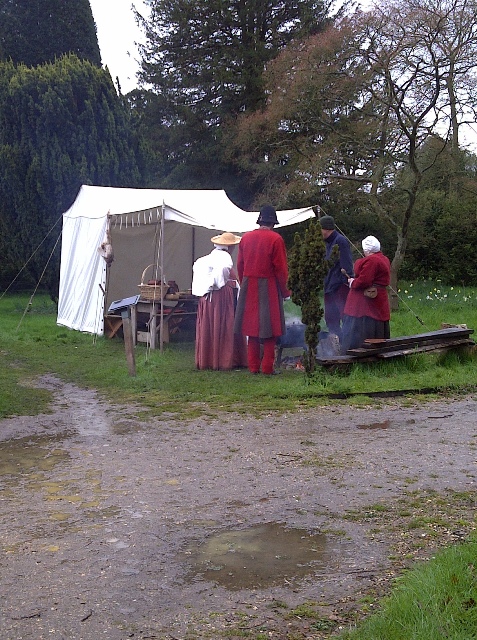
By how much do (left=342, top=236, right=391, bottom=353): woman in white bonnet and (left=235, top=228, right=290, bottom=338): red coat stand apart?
799 mm

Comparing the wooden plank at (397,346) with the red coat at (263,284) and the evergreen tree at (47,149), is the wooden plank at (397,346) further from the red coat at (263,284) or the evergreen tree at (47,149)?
the evergreen tree at (47,149)

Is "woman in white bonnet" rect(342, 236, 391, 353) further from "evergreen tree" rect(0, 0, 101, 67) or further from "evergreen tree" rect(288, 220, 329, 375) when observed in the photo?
"evergreen tree" rect(0, 0, 101, 67)

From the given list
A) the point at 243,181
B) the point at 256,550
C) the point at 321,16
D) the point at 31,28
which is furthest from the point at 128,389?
the point at 31,28

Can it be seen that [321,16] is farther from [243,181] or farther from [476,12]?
[476,12]

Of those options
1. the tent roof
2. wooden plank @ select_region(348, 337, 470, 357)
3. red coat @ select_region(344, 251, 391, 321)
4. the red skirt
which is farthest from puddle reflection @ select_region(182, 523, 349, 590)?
the tent roof

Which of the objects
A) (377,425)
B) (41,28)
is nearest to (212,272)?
(377,425)

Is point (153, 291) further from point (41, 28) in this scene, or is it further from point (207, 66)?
point (41, 28)

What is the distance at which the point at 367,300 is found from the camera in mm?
9953

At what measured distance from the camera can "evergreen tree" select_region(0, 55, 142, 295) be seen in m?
19.6

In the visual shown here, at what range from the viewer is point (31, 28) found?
1214 inches

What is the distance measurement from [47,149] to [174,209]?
851 centimetres

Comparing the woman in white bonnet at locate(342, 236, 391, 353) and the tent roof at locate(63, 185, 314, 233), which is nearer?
the woman in white bonnet at locate(342, 236, 391, 353)

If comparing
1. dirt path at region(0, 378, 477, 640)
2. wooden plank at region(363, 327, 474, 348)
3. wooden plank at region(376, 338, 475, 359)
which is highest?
wooden plank at region(363, 327, 474, 348)

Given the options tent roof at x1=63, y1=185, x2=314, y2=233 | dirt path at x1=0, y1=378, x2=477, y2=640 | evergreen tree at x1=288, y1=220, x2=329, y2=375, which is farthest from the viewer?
tent roof at x1=63, y1=185, x2=314, y2=233
